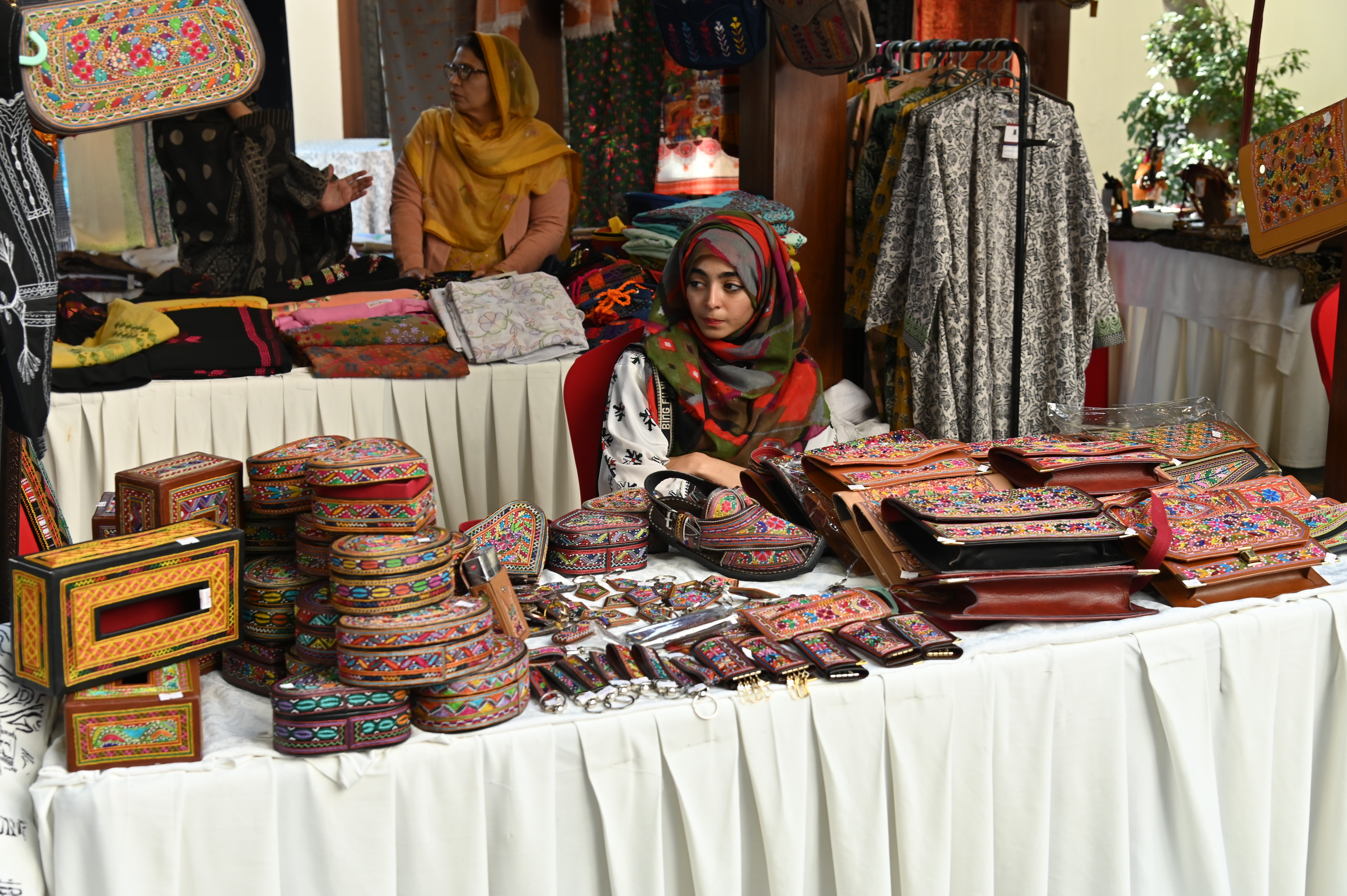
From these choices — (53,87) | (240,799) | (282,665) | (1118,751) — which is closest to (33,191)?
(53,87)

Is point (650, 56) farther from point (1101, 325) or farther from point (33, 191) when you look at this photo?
point (33, 191)

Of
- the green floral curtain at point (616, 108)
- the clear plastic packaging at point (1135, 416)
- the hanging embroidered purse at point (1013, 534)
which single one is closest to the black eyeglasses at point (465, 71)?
the green floral curtain at point (616, 108)

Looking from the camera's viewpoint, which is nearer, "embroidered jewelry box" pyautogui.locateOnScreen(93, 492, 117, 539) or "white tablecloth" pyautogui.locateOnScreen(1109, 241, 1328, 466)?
"embroidered jewelry box" pyautogui.locateOnScreen(93, 492, 117, 539)

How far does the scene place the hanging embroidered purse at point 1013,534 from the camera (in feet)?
4.75

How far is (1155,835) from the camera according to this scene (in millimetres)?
1475

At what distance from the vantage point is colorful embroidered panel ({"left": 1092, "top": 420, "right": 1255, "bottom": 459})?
6.28 ft

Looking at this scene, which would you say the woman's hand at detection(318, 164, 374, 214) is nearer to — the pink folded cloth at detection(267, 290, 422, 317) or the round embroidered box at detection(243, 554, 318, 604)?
the pink folded cloth at detection(267, 290, 422, 317)

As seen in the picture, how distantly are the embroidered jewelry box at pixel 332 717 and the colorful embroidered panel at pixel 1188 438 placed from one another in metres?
1.30

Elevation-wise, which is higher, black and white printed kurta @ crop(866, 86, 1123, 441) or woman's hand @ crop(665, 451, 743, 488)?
black and white printed kurta @ crop(866, 86, 1123, 441)

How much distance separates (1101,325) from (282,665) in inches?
116

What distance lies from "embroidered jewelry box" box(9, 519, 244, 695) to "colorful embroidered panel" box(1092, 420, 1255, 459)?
142 centimetres

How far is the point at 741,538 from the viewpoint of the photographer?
65.0 inches

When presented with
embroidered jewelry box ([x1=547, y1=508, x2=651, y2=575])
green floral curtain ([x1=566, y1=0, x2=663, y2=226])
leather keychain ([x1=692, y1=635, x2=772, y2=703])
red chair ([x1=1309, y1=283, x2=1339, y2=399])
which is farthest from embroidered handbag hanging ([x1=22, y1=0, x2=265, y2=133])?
green floral curtain ([x1=566, y1=0, x2=663, y2=226])

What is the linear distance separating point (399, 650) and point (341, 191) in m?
3.18
